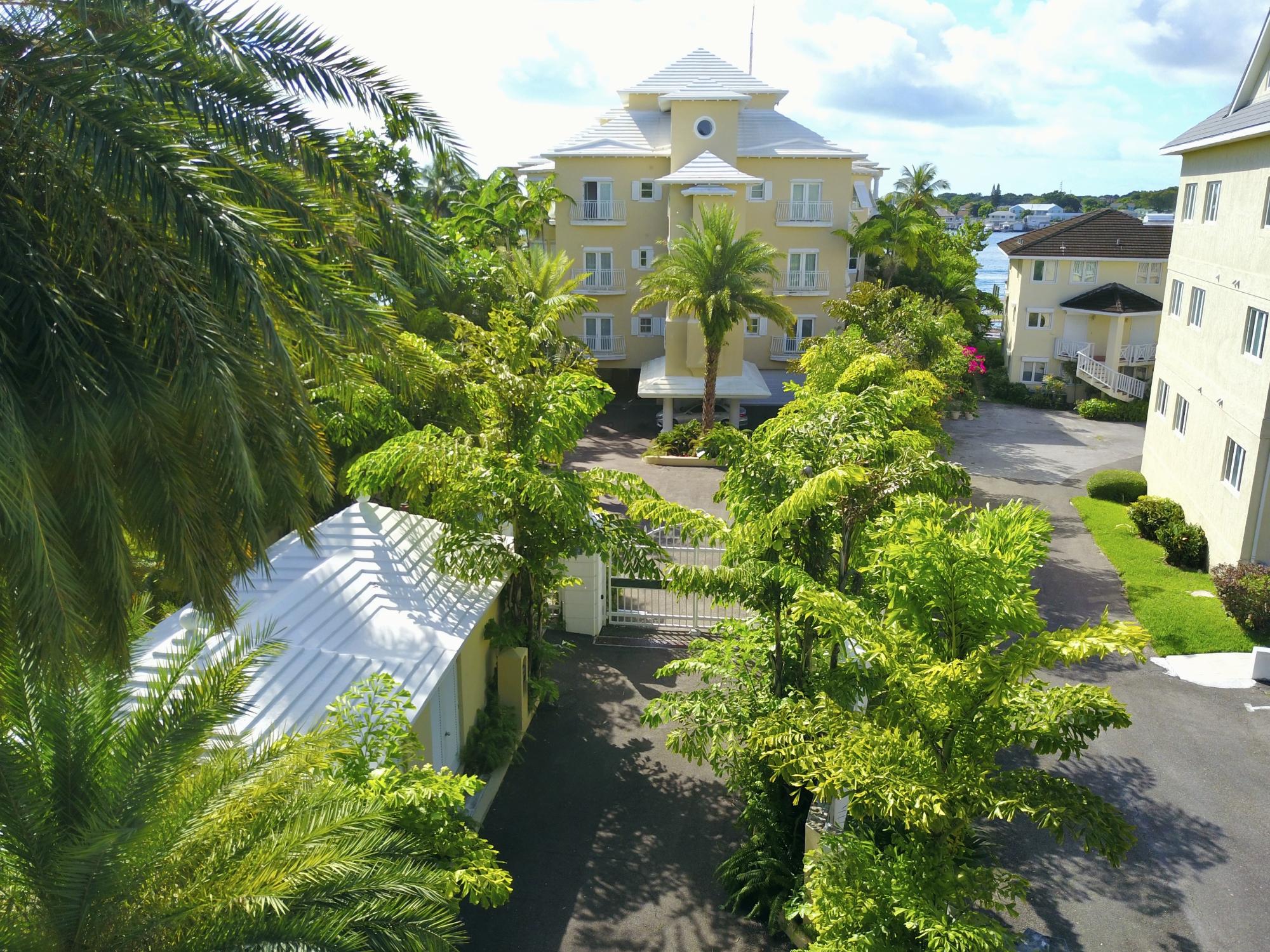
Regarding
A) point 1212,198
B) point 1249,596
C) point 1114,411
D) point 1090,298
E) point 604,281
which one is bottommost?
point 1249,596

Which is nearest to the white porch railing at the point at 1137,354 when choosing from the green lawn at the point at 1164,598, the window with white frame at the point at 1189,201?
the window with white frame at the point at 1189,201

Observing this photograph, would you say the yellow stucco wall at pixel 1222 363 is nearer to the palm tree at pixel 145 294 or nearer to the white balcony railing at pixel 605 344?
the palm tree at pixel 145 294

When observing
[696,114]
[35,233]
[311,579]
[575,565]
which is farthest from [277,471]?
[696,114]

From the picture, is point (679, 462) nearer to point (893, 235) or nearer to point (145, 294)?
point (893, 235)

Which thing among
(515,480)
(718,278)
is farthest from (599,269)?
(515,480)

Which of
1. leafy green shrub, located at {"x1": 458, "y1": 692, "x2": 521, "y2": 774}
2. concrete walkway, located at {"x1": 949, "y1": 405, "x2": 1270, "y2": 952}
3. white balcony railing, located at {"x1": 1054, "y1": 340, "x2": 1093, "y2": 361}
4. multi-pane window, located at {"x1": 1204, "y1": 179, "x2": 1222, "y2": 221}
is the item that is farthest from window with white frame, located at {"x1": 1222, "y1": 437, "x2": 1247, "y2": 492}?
white balcony railing, located at {"x1": 1054, "y1": 340, "x2": 1093, "y2": 361}

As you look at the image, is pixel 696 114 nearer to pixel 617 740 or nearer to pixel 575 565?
pixel 575 565
